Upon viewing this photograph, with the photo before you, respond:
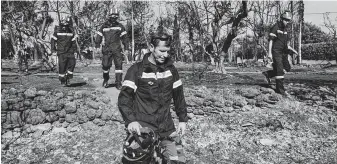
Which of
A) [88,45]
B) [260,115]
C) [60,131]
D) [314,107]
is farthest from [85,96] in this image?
[88,45]

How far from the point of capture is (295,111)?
751cm

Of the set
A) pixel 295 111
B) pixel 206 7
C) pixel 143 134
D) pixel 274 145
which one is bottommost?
pixel 274 145

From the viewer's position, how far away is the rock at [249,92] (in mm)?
7938

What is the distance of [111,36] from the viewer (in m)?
8.27

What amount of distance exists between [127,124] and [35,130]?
4.76 metres

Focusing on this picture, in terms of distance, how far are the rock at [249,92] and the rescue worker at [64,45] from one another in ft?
15.2

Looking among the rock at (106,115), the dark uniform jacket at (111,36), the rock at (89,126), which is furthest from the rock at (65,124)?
the dark uniform jacket at (111,36)

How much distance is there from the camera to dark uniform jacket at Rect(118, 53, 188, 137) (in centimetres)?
324

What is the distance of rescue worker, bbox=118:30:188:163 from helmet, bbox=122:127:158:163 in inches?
5.4

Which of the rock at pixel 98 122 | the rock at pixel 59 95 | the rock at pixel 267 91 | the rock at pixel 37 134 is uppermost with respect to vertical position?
the rock at pixel 59 95

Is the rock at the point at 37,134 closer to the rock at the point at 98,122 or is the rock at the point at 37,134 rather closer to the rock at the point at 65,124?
the rock at the point at 65,124

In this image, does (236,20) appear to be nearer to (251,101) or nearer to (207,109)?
(251,101)

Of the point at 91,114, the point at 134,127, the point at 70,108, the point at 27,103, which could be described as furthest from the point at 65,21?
the point at 134,127

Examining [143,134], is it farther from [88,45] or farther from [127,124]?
[88,45]
